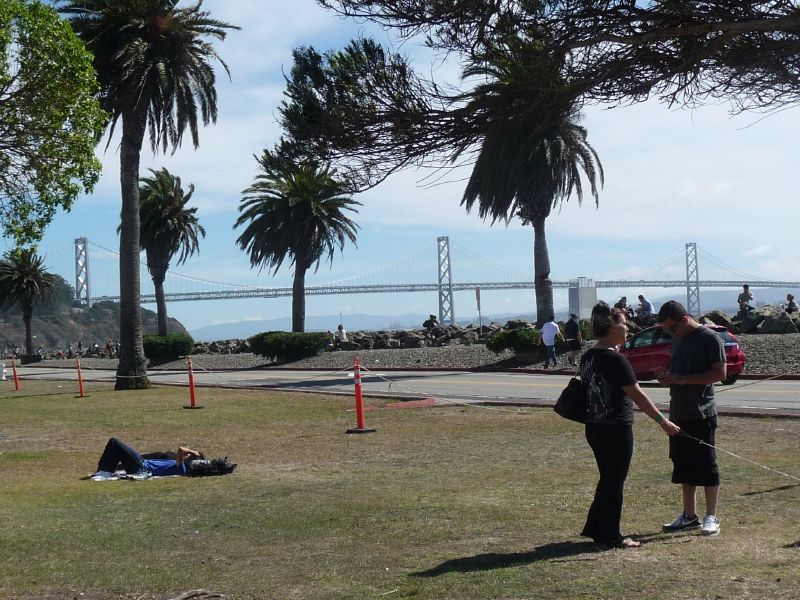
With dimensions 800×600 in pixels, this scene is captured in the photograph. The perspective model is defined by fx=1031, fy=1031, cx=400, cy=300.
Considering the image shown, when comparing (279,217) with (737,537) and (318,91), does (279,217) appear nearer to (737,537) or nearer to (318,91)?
(318,91)

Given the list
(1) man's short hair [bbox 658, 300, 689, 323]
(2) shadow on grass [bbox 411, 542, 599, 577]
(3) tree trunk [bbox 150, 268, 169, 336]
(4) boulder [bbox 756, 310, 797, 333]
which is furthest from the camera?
(3) tree trunk [bbox 150, 268, 169, 336]

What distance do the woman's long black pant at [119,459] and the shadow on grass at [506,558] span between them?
233 inches

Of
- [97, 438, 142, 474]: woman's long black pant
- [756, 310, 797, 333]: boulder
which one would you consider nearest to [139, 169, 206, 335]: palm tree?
[756, 310, 797, 333]: boulder

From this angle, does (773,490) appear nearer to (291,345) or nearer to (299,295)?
(291,345)

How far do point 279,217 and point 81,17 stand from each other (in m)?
23.4

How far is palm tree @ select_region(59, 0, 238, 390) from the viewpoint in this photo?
26.6 meters

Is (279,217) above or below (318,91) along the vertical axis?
above

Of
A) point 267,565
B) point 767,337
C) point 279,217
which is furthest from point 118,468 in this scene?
point 279,217

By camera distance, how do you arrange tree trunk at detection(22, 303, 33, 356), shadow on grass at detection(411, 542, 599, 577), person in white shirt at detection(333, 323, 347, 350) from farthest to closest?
tree trunk at detection(22, 303, 33, 356)
person in white shirt at detection(333, 323, 347, 350)
shadow on grass at detection(411, 542, 599, 577)

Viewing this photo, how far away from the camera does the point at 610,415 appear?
6.95 metres

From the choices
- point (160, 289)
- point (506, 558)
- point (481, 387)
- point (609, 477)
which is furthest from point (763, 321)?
point (160, 289)

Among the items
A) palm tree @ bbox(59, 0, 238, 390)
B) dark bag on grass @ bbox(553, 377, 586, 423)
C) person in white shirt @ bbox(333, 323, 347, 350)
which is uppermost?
palm tree @ bbox(59, 0, 238, 390)

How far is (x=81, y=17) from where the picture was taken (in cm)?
2655

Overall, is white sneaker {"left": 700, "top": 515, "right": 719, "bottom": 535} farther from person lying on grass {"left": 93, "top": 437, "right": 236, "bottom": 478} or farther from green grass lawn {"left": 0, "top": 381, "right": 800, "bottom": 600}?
person lying on grass {"left": 93, "top": 437, "right": 236, "bottom": 478}
